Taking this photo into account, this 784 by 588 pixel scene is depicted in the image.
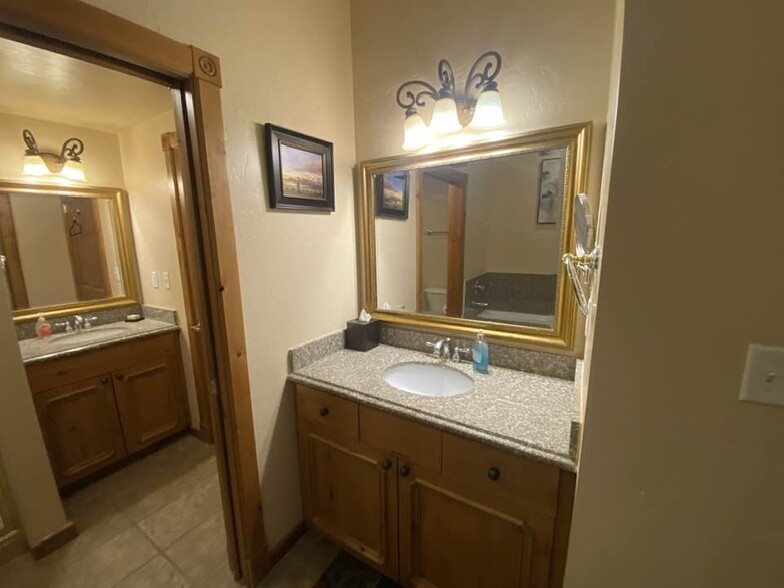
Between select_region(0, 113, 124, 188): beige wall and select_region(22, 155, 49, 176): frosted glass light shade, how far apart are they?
0.10ft

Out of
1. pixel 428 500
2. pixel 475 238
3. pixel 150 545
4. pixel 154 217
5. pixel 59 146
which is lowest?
pixel 150 545

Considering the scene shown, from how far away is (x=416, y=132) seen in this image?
1390 millimetres

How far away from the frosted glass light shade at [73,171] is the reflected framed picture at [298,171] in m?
1.74

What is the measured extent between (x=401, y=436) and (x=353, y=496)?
0.43 meters

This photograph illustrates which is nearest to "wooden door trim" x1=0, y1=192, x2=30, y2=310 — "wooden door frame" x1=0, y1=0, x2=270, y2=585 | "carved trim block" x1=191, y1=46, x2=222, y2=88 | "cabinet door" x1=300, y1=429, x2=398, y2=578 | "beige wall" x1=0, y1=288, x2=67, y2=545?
"beige wall" x1=0, y1=288, x2=67, y2=545

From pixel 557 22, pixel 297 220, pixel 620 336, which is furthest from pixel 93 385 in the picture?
pixel 557 22

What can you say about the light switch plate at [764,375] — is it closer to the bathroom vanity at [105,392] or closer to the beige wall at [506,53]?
the beige wall at [506,53]

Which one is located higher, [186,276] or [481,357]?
[186,276]

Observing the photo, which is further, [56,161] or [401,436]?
[56,161]

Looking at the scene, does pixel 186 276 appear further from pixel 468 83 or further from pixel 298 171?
pixel 468 83

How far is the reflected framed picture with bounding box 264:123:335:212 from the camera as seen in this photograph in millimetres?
1255

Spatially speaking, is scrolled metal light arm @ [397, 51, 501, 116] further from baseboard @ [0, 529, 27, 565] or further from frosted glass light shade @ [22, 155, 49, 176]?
baseboard @ [0, 529, 27, 565]

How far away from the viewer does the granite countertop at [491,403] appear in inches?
36.1

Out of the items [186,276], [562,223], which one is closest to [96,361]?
[186,276]
